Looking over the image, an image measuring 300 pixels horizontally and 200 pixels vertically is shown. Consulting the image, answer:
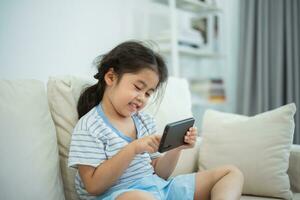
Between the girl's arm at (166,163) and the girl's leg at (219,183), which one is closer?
the girl's leg at (219,183)

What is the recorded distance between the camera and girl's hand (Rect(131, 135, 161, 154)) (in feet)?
3.13

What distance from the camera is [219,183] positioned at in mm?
1060

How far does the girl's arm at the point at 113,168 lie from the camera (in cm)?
95

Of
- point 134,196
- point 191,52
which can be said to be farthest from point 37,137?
point 191,52

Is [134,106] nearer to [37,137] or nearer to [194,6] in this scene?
[37,137]

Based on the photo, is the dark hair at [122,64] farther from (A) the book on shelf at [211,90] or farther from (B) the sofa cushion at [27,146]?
(A) the book on shelf at [211,90]

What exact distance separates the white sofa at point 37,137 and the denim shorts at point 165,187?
18 centimetres

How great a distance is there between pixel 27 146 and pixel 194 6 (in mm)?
1881

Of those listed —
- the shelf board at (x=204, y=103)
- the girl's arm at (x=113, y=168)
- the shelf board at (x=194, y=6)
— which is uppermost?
the shelf board at (x=194, y=6)

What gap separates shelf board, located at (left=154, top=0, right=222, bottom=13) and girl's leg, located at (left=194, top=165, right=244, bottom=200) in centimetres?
152

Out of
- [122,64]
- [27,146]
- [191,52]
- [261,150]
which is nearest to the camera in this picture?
[27,146]

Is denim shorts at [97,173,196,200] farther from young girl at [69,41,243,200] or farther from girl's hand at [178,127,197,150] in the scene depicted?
girl's hand at [178,127,197,150]

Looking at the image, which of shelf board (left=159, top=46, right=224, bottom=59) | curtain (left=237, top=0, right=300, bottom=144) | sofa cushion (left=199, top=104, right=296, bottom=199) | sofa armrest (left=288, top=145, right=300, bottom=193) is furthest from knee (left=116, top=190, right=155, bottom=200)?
curtain (left=237, top=0, right=300, bottom=144)

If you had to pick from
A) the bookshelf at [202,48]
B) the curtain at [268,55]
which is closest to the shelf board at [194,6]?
the bookshelf at [202,48]
